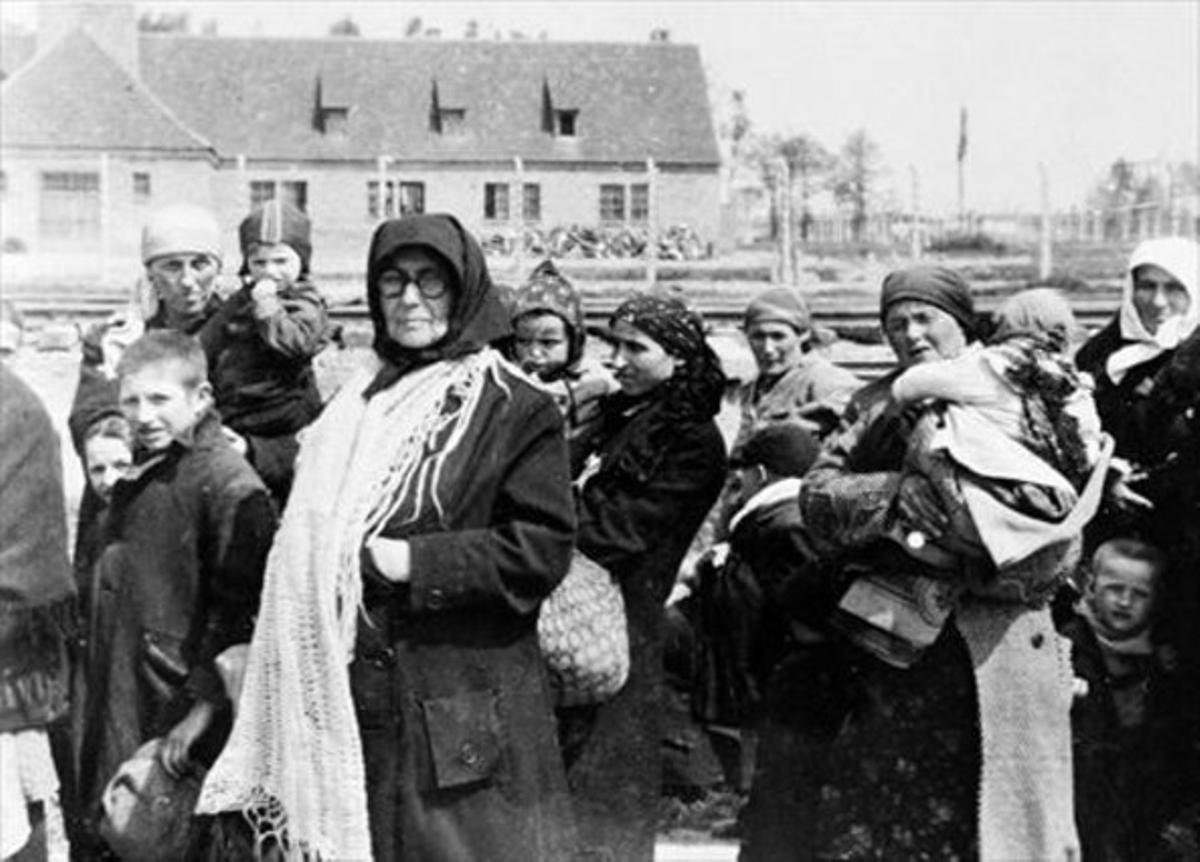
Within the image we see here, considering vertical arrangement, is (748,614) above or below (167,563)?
below

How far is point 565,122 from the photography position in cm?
4291

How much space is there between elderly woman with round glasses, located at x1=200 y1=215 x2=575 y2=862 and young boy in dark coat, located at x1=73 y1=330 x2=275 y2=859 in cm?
45

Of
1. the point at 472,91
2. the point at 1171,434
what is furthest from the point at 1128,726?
the point at 472,91

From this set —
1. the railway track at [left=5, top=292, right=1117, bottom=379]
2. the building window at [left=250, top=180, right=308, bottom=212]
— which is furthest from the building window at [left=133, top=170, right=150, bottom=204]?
the railway track at [left=5, top=292, right=1117, bottom=379]

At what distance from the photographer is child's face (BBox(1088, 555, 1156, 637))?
176 inches

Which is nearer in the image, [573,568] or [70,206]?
[573,568]

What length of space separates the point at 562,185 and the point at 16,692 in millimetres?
37222

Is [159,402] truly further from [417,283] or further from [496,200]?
[496,200]

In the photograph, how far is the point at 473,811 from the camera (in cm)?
371

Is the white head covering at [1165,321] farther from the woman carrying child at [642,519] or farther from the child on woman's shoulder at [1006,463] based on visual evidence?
the woman carrying child at [642,519]

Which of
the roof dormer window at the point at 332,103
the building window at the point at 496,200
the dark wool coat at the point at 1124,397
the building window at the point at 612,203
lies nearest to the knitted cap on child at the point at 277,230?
the dark wool coat at the point at 1124,397

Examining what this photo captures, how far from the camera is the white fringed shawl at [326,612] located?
368cm

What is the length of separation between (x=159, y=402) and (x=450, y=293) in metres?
0.92

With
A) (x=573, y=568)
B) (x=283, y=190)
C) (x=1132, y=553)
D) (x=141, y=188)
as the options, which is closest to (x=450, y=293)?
(x=573, y=568)
